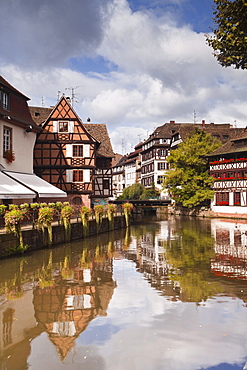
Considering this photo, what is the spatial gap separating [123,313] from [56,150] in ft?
96.7

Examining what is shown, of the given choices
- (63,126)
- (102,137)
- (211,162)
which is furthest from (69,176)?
(211,162)

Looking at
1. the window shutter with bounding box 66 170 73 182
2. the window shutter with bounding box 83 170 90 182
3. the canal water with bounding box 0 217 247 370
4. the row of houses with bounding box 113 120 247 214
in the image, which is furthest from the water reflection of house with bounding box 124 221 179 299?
the row of houses with bounding box 113 120 247 214

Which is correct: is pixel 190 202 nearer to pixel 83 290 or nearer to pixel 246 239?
pixel 246 239

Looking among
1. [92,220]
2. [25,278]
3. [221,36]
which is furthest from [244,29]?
[92,220]

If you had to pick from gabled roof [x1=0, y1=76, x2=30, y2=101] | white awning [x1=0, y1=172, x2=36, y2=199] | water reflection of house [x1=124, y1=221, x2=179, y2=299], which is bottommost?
water reflection of house [x1=124, y1=221, x2=179, y2=299]

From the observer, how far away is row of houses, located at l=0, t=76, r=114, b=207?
26.1 m

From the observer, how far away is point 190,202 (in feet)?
166

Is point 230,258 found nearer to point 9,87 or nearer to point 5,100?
point 5,100

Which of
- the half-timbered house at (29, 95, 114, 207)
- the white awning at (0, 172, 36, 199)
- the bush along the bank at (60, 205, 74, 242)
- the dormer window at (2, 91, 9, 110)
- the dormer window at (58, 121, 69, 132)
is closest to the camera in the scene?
the white awning at (0, 172, 36, 199)

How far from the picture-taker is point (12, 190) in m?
20.9

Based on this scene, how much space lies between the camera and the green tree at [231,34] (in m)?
9.72

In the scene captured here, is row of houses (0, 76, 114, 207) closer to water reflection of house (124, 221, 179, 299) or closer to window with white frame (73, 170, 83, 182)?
window with white frame (73, 170, 83, 182)

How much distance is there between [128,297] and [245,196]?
1497 inches

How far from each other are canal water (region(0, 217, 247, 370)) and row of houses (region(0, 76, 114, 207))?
11.1 metres
